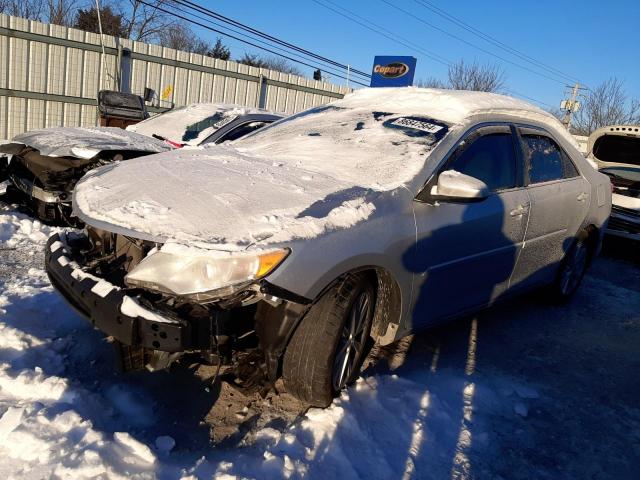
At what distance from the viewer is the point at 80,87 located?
37.6ft

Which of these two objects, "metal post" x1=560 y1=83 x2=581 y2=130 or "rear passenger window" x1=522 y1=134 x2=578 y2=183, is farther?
"metal post" x1=560 y1=83 x2=581 y2=130

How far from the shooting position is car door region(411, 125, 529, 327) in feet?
10.0

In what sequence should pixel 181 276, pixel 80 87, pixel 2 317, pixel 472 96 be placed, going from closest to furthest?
pixel 181 276, pixel 2 317, pixel 472 96, pixel 80 87

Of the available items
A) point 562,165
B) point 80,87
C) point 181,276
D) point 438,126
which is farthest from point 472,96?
point 80,87

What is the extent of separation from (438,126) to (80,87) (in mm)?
10313

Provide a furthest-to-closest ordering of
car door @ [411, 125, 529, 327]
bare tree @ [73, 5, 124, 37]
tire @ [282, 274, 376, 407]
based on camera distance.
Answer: bare tree @ [73, 5, 124, 37] < car door @ [411, 125, 529, 327] < tire @ [282, 274, 376, 407]

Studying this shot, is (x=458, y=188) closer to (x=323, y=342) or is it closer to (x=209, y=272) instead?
(x=323, y=342)

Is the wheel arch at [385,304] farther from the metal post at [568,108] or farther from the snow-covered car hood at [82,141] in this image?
the metal post at [568,108]

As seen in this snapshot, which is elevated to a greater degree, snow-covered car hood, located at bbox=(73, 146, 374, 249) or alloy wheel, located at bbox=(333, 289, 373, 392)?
snow-covered car hood, located at bbox=(73, 146, 374, 249)

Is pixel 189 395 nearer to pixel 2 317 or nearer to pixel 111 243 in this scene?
pixel 111 243

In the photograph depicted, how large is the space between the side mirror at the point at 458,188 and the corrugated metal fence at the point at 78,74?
27.2 ft

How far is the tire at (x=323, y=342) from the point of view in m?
2.53

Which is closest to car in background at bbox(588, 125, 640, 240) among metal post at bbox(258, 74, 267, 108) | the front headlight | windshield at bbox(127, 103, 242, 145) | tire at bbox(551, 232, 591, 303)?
tire at bbox(551, 232, 591, 303)

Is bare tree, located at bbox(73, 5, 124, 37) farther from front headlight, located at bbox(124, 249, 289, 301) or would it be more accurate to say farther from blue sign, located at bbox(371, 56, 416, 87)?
front headlight, located at bbox(124, 249, 289, 301)
